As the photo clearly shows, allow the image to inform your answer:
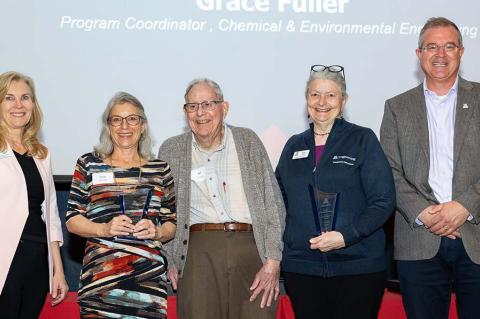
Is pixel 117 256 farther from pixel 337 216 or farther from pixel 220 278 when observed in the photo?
pixel 337 216

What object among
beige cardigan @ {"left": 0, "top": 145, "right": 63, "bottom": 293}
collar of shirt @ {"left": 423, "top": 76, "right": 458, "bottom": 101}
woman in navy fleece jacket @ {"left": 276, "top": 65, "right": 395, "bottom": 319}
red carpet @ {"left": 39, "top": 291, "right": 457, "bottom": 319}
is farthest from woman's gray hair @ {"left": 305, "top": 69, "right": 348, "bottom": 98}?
beige cardigan @ {"left": 0, "top": 145, "right": 63, "bottom": 293}

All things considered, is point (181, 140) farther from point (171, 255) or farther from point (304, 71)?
point (304, 71)

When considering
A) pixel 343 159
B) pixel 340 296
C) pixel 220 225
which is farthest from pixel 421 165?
pixel 220 225

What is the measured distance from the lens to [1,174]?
3049mm

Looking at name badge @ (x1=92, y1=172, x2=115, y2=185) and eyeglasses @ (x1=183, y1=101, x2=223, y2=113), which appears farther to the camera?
eyeglasses @ (x1=183, y1=101, x2=223, y2=113)

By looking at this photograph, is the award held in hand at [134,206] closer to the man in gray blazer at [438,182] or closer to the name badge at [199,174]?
the name badge at [199,174]

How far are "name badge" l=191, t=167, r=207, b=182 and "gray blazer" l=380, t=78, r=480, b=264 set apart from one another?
84 centimetres

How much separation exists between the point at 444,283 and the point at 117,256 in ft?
4.61

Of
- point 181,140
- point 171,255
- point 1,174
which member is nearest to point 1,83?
point 1,174

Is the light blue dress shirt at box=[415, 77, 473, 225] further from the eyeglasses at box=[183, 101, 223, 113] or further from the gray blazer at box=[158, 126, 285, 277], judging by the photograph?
the eyeglasses at box=[183, 101, 223, 113]

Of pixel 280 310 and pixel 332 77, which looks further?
pixel 280 310

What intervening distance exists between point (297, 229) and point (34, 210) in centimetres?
116

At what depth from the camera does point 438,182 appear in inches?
123

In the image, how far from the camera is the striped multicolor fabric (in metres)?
2.98
